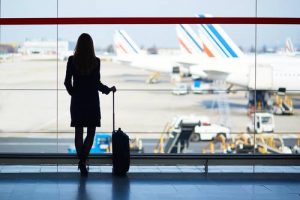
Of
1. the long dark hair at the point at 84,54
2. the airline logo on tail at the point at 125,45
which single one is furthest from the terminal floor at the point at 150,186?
the airline logo on tail at the point at 125,45

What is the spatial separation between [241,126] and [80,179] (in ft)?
148

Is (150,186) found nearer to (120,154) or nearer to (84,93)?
(120,154)

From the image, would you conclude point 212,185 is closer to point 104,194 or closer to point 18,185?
point 104,194

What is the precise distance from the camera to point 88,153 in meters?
4.47

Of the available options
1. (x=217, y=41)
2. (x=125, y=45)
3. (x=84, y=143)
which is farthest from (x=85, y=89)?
(x=125, y=45)

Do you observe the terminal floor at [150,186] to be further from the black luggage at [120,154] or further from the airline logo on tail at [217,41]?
the airline logo on tail at [217,41]

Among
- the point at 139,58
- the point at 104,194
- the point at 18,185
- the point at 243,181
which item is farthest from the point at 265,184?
the point at 139,58

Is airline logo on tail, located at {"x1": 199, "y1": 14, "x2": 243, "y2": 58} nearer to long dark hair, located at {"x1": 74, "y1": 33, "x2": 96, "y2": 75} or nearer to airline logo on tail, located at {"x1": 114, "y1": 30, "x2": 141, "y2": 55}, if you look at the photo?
airline logo on tail, located at {"x1": 114, "y1": 30, "x2": 141, "y2": 55}

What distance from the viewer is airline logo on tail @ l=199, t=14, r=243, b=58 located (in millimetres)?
41281

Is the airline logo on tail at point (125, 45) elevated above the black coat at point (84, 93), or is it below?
above

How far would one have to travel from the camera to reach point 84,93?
14.4ft

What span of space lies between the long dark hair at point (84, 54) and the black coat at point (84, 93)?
5 cm

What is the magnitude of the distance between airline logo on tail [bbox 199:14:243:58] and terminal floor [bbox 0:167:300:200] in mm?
37109

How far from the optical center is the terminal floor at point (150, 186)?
3775 millimetres
